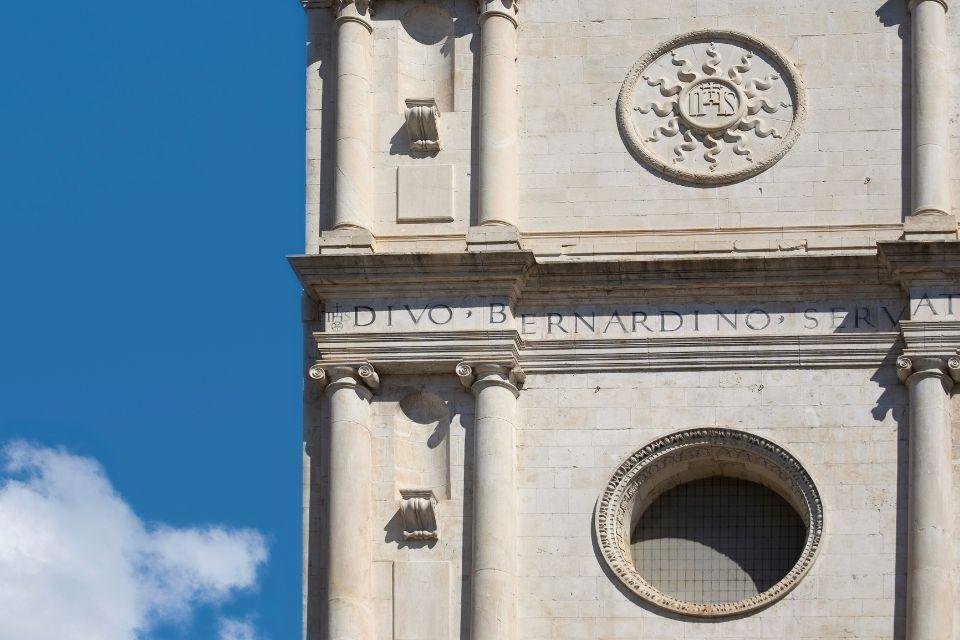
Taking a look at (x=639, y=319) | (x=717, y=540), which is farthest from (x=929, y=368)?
(x=639, y=319)

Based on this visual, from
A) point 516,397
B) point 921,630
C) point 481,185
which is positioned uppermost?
point 481,185

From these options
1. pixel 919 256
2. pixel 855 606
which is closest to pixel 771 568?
pixel 855 606

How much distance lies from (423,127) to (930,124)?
6282 millimetres

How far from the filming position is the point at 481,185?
42.2 m

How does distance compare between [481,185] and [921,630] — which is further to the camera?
[481,185]

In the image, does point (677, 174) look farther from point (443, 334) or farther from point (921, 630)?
point (921, 630)

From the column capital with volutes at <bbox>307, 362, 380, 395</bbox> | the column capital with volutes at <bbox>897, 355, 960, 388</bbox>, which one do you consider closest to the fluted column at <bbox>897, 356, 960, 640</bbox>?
the column capital with volutes at <bbox>897, 355, 960, 388</bbox>

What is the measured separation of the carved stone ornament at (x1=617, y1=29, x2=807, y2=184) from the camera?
139 feet

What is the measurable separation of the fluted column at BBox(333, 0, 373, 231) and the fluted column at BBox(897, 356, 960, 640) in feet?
23.0

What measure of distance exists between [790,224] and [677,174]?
158 cm

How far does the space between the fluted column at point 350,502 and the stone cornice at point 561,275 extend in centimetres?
110

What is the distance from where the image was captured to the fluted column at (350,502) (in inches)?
1583

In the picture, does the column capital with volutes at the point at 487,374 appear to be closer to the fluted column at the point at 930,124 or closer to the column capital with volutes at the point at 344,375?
the column capital with volutes at the point at 344,375

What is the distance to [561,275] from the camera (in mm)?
41562
